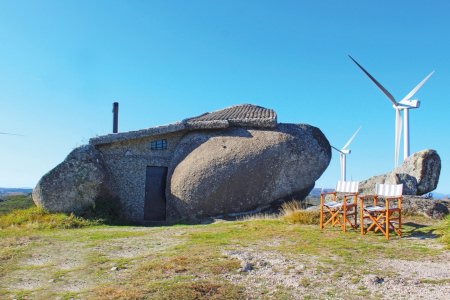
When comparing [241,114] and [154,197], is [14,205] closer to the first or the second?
[154,197]

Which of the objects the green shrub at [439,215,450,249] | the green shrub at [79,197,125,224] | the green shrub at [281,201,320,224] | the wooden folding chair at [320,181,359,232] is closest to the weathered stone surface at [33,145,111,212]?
the green shrub at [79,197,125,224]

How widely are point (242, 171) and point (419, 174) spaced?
7440 millimetres

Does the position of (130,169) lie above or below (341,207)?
above

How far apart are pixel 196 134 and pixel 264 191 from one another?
155 inches

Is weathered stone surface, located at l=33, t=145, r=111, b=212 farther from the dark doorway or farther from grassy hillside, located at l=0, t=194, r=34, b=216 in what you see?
grassy hillside, located at l=0, t=194, r=34, b=216

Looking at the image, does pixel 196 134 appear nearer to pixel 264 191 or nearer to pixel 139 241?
pixel 264 191

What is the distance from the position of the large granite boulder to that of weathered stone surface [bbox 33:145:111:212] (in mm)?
2940

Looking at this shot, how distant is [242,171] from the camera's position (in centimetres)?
1561

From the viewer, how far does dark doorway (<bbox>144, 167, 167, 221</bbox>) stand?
16.8 m

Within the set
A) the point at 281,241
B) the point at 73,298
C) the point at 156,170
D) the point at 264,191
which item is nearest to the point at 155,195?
the point at 156,170

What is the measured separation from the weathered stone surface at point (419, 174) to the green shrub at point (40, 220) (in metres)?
11.8

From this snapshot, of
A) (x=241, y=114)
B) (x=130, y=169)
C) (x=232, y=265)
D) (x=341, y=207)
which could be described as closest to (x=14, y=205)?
(x=130, y=169)

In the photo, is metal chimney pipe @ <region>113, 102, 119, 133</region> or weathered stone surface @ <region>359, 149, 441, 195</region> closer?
weathered stone surface @ <region>359, 149, 441, 195</region>

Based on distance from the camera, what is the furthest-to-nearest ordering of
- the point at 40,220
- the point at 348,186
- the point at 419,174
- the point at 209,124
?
the point at 209,124
the point at 419,174
the point at 40,220
the point at 348,186
